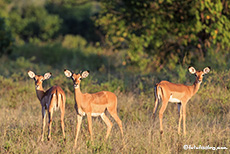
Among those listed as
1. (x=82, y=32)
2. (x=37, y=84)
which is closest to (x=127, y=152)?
(x=37, y=84)

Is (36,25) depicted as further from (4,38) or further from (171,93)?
(171,93)

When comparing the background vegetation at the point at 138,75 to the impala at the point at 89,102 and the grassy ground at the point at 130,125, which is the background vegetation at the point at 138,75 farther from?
the impala at the point at 89,102

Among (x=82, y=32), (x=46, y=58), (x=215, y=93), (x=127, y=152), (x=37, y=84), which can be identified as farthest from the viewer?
(x=82, y=32)

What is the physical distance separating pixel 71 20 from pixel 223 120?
22343 mm

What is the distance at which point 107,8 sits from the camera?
12.8 m

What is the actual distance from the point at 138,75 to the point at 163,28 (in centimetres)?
170

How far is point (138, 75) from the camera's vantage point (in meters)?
12.0

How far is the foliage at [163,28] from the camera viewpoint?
11.6 m

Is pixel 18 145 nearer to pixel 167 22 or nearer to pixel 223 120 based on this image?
pixel 223 120

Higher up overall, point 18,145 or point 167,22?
point 167,22

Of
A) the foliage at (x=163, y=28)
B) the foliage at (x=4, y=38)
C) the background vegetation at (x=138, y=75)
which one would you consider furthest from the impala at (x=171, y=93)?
the foliage at (x=4, y=38)

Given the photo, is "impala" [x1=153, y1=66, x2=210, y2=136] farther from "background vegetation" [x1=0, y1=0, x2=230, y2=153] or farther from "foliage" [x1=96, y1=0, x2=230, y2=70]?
"foliage" [x1=96, y1=0, x2=230, y2=70]

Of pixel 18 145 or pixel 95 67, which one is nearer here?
pixel 18 145

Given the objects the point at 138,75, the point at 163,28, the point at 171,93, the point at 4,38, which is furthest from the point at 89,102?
the point at 4,38
